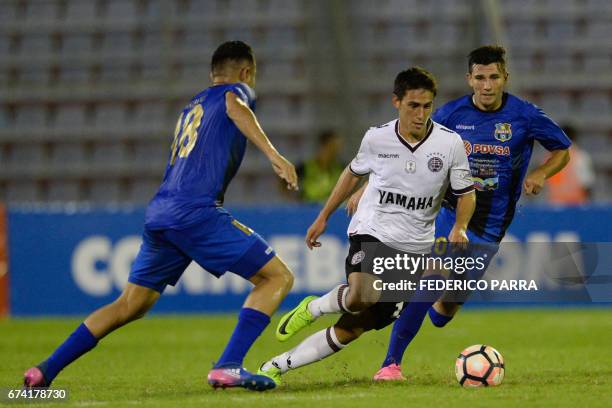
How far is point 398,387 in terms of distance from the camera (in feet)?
19.9

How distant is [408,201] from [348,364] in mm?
1817

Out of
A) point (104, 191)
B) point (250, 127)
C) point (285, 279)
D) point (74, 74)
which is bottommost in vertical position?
point (285, 279)

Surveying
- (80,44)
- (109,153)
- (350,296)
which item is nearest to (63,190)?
(109,153)

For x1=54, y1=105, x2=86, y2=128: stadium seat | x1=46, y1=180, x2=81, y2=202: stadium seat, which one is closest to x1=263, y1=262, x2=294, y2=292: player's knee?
x1=46, y1=180, x2=81, y2=202: stadium seat

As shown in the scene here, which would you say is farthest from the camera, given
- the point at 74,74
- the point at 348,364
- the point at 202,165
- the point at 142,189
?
the point at 74,74

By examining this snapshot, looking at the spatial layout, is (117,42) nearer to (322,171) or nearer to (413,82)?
(322,171)

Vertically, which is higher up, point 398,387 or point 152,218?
point 152,218

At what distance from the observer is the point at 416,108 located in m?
6.10

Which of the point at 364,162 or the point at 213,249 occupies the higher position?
the point at 364,162

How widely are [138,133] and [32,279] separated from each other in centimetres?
485

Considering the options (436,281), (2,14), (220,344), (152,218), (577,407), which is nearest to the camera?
(577,407)

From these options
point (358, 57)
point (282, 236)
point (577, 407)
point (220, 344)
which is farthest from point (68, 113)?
point (577, 407)

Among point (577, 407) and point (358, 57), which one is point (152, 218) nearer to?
point (577, 407)

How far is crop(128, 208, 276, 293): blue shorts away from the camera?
5.87 metres
